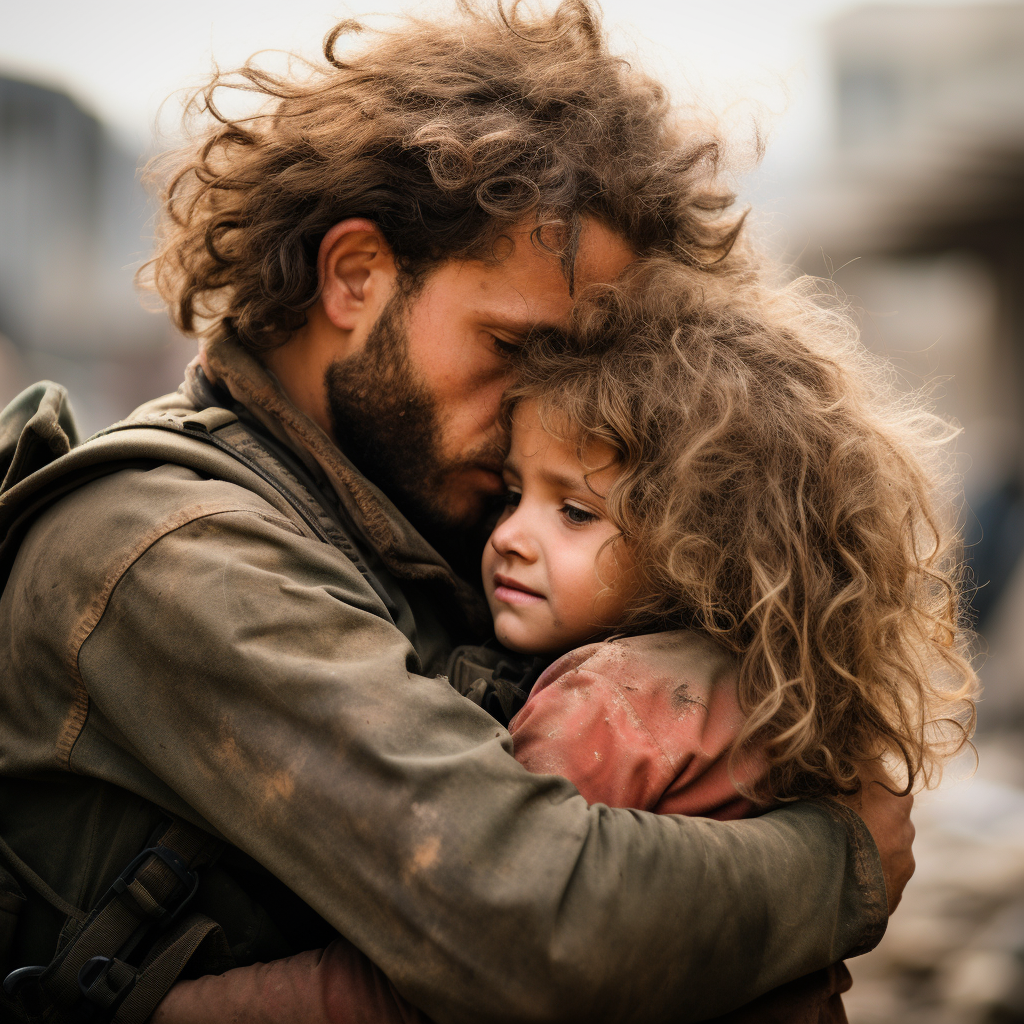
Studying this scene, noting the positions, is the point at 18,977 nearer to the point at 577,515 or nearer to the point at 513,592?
the point at 513,592

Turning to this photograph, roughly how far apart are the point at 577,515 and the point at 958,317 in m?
14.9

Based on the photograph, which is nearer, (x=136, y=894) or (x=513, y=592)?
(x=136, y=894)

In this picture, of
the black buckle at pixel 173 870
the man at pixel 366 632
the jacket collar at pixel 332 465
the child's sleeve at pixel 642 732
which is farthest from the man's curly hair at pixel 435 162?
the black buckle at pixel 173 870

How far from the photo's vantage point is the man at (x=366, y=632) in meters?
1.23

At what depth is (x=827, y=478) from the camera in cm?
178

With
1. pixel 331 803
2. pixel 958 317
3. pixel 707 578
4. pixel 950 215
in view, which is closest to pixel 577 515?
pixel 707 578

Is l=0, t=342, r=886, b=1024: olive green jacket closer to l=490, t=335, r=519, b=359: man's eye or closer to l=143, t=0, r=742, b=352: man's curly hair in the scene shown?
l=490, t=335, r=519, b=359: man's eye

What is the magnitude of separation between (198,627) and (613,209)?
1370mm

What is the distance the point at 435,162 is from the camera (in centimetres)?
203

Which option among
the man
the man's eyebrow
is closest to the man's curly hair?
the man

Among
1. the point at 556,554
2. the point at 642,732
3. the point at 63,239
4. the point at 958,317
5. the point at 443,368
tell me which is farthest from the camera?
the point at 63,239

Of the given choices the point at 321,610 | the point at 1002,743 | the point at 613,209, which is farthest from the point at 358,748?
the point at 1002,743

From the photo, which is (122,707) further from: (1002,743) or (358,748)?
(1002,743)

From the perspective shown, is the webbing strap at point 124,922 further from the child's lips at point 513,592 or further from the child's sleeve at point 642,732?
the child's lips at point 513,592
